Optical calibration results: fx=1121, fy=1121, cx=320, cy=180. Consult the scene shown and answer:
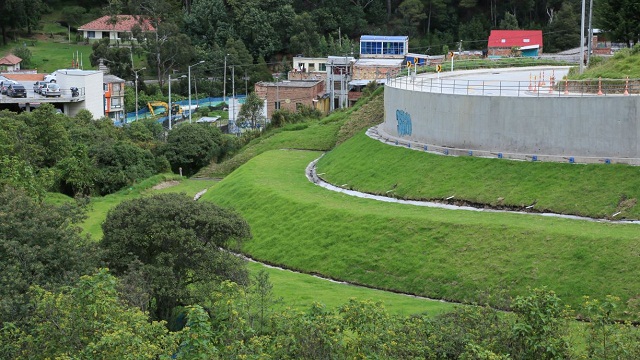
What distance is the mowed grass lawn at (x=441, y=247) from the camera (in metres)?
31.9

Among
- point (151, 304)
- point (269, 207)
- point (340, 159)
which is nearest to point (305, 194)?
point (269, 207)

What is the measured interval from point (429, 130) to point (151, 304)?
660 inches

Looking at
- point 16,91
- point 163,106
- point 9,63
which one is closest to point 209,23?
point 163,106

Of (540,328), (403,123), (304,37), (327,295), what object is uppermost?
(304,37)

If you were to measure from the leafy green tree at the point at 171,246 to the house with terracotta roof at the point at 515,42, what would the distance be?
194ft

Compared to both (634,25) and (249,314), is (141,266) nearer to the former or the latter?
(249,314)

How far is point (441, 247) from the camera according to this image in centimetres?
3566

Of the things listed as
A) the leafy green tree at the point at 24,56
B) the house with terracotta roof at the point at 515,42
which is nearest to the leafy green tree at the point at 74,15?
the leafy green tree at the point at 24,56

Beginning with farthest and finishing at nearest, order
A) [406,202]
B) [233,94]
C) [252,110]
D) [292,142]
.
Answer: [233,94] → [252,110] → [292,142] → [406,202]

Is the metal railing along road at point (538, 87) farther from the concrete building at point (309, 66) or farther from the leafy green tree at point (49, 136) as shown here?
the concrete building at point (309, 66)

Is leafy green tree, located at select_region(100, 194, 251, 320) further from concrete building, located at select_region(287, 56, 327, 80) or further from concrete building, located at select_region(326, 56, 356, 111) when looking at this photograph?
concrete building, located at select_region(287, 56, 327, 80)

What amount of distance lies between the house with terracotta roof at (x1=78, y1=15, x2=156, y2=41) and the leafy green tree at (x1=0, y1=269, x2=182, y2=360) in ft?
242

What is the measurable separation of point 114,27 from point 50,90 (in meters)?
28.9

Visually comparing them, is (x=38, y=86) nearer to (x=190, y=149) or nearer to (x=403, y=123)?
(x=190, y=149)
